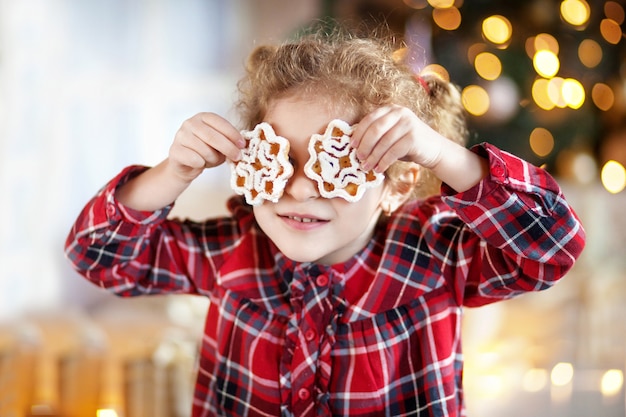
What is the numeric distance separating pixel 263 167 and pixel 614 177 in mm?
2758

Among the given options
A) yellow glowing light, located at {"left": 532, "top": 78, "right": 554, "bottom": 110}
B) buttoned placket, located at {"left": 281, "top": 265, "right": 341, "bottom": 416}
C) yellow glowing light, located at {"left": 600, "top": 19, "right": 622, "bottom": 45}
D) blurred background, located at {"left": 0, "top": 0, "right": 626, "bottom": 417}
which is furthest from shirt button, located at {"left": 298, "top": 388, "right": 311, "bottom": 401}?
yellow glowing light, located at {"left": 600, "top": 19, "right": 622, "bottom": 45}

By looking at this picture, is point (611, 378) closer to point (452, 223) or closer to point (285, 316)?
point (452, 223)

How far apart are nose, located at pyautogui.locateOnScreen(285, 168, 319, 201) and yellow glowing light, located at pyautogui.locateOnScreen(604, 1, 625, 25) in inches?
107

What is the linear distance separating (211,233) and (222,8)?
250 cm

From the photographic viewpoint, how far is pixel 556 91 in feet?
10.1

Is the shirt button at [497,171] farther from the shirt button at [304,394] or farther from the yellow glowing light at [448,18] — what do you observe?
the yellow glowing light at [448,18]

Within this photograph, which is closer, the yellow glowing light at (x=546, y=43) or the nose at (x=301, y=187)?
the nose at (x=301, y=187)

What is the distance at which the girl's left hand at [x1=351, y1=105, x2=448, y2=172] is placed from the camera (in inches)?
34.9

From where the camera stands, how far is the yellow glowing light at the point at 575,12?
10.2ft

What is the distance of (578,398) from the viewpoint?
1.24 metres

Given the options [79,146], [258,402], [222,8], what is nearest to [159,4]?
[222,8]

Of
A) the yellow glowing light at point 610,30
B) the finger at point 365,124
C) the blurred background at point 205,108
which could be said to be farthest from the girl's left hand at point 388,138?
the yellow glowing light at point 610,30

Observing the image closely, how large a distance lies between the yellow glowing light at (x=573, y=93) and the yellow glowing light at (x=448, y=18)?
0.52 metres

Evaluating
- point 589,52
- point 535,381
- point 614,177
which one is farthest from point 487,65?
point 535,381
